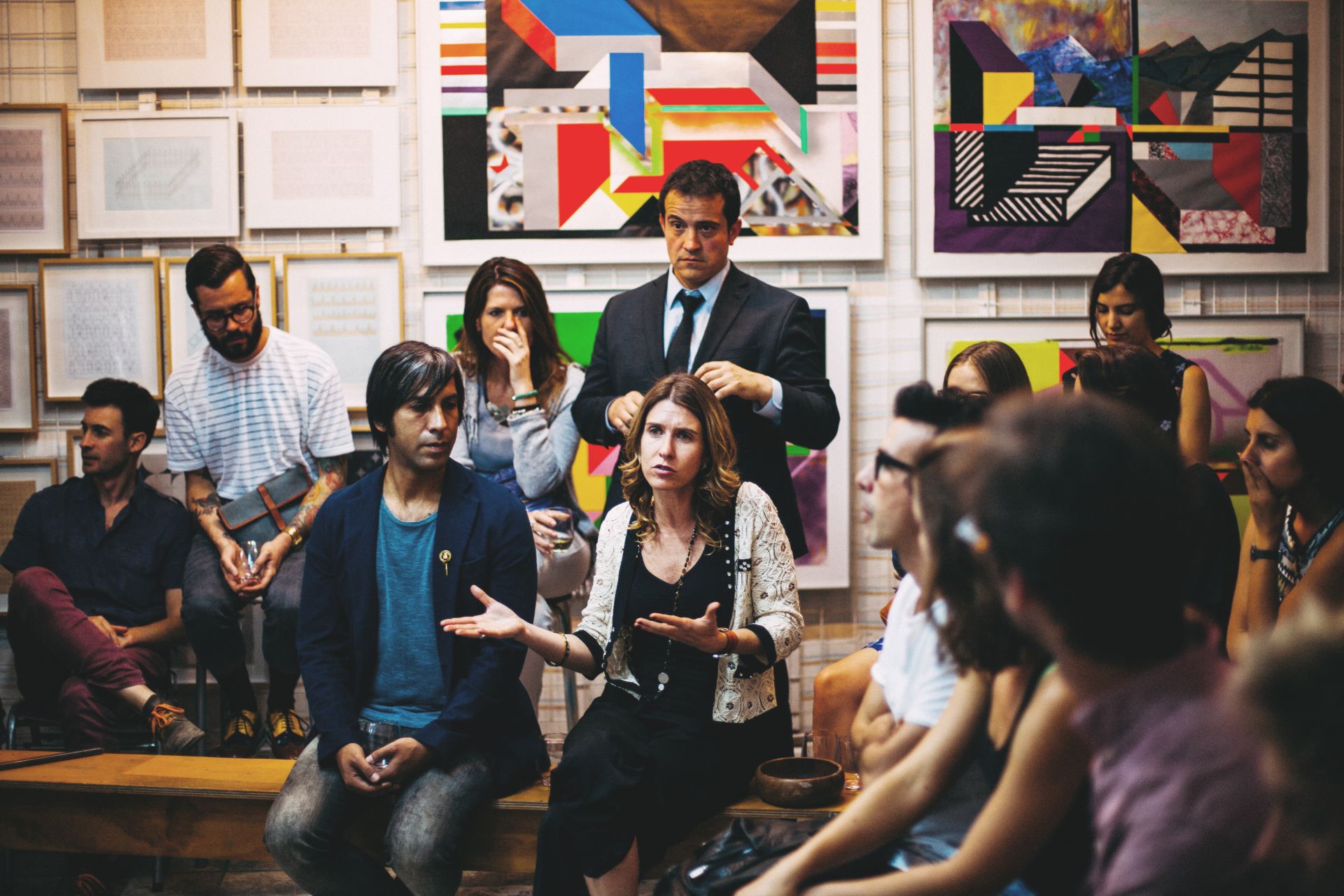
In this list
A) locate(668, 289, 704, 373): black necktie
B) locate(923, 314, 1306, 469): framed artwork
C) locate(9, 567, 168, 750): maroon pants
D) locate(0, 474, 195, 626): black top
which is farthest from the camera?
locate(923, 314, 1306, 469): framed artwork

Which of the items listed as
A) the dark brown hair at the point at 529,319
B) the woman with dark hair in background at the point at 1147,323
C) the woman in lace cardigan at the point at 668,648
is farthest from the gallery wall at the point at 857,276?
the woman in lace cardigan at the point at 668,648

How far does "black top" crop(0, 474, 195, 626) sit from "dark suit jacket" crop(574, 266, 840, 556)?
1.45 metres

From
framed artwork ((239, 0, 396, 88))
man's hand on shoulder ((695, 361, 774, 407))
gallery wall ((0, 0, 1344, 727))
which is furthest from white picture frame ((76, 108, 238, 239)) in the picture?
man's hand on shoulder ((695, 361, 774, 407))

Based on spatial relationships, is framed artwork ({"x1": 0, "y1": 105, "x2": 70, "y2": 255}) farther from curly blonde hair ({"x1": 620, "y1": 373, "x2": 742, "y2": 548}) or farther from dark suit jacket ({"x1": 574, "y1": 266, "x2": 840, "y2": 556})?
curly blonde hair ({"x1": 620, "y1": 373, "x2": 742, "y2": 548})

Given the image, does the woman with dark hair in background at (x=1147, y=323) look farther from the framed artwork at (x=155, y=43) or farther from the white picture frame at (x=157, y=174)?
the framed artwork at (x=155, y=43)

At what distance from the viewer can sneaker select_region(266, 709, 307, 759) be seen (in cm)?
329

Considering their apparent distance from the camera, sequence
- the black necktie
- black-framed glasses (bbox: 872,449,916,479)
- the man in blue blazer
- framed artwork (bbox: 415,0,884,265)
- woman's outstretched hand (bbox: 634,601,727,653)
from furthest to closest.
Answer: framed artwork (bbox: 415,0,884,265)
the black necktie
the man in blue blazer
woman's outstretched hand (bbox: 634,601,727,653)
black-framed glasses (bbox: 872,449,916,479)

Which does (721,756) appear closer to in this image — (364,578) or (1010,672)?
(364,578)

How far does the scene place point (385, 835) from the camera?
2.39 meters

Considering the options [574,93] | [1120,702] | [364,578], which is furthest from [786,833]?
[574,93]

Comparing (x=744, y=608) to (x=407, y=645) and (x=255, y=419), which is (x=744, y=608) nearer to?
(x=407, y=645)

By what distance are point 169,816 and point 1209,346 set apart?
364 cm

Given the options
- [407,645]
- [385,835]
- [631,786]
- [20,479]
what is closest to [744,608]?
[631,786]

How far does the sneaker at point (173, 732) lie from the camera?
117 inches
